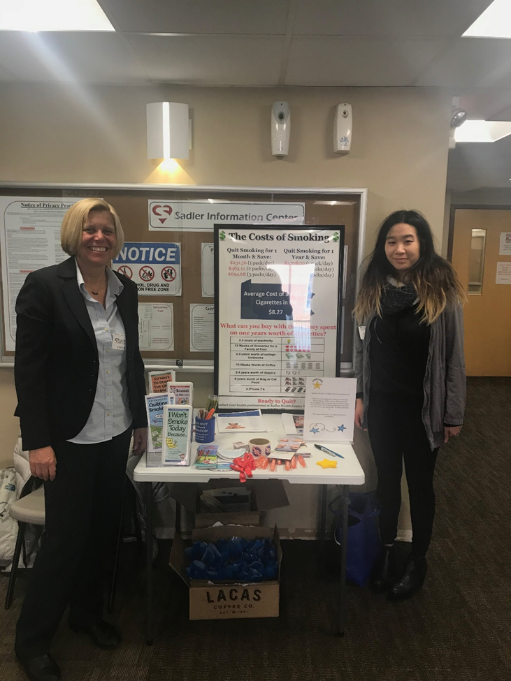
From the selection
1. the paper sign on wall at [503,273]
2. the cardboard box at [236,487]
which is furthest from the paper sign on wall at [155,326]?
the paper sign on wall at [503,273]

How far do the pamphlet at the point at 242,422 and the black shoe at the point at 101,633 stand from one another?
0.87m

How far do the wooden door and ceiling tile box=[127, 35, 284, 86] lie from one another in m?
4.30

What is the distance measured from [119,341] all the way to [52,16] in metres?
1.20

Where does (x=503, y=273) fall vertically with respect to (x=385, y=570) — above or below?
above

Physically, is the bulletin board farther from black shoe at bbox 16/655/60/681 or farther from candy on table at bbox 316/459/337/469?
black shoe at bbox 16/655/60/681

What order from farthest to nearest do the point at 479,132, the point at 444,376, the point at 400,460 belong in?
Answer: the point at 479,132 → the point at 400,460 → the point at 444,376

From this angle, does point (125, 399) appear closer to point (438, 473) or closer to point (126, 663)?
point (126, 663)

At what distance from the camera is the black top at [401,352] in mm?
1854

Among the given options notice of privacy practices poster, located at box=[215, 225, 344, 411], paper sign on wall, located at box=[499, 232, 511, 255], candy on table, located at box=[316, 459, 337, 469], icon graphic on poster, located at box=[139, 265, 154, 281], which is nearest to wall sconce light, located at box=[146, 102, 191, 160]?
notice of privacy practices poster, located at box=[215, 225, 344, 411]

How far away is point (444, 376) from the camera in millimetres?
1843

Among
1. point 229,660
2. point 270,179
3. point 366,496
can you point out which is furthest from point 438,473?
point 270,179

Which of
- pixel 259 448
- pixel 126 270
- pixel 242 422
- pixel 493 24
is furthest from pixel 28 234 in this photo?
pixel 493 24

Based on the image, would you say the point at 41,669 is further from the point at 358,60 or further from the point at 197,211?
the point at 358,60

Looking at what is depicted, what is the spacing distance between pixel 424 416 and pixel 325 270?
81cm
